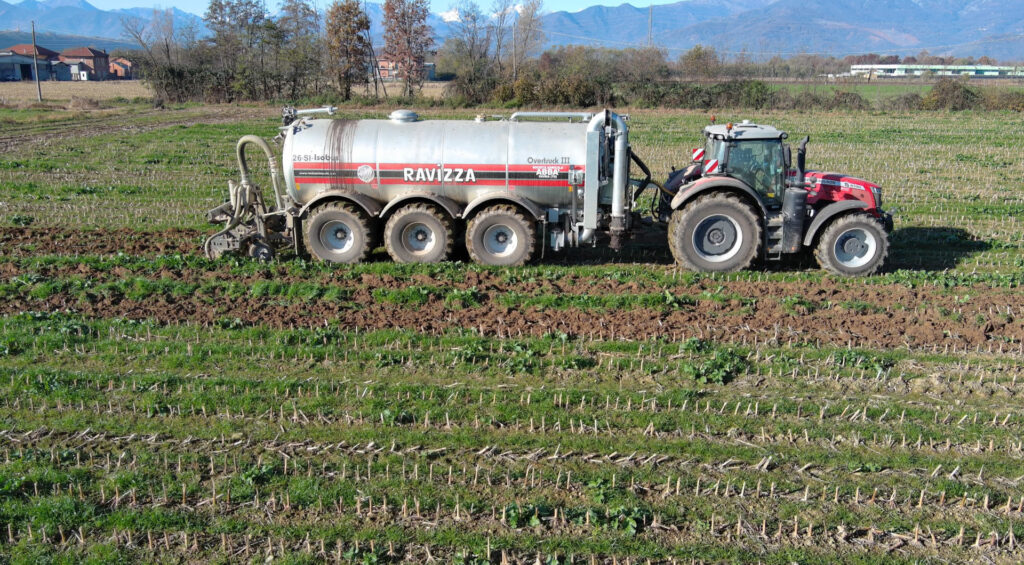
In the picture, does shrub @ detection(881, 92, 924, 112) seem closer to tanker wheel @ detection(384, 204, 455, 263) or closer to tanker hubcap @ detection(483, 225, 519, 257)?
tanker hubcap @ detection(483, 225, 519, 257)

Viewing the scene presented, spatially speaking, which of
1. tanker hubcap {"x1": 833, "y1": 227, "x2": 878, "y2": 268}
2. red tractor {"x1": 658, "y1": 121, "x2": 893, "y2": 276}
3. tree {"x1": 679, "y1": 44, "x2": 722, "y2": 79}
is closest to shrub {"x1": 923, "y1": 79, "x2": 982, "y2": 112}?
tree {"x1": 679, "y1": 44, "x2": 722, "y2": 79}

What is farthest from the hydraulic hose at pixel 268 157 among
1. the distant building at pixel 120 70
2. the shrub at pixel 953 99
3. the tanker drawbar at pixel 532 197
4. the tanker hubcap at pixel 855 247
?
the distant building at pixel 120 70

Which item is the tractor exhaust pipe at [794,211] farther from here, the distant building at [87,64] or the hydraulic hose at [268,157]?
the distant building at [87,64]

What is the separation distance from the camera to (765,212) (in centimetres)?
1307

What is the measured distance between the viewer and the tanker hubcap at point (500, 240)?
44.8ft

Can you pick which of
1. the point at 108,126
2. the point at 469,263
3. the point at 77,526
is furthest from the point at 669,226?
the point at 108,126

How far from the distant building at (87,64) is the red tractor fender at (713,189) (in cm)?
11248

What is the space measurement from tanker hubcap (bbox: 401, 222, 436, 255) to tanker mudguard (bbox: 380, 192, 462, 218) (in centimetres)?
45

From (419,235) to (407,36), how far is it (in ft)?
149

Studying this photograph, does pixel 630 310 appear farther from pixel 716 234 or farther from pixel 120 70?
pixel 120 70

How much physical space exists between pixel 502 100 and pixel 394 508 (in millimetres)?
42976

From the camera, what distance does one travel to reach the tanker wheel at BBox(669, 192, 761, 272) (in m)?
13.0

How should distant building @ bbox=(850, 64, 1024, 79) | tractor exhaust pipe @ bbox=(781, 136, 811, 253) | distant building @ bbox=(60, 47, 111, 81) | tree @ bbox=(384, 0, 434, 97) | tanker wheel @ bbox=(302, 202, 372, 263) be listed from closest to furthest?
tractor exhaust pipe @ bbox=(781, 136, 811, 253), tanker wheel @ bbox=(302, 202, 372, 263), tree @ bbox=(384, 0, 434, 97), distant building @ bbox=(850, 64, 1024, 79), distant building @ bbox=(60, 47, 111, 81)

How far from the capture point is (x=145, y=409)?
27.8ft
